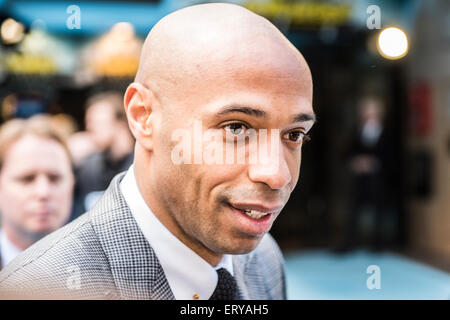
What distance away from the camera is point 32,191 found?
3.26 ft

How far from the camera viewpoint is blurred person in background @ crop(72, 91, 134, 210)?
101 cm

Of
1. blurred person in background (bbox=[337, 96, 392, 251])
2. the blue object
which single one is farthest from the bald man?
blurred person in background (bbox=[337, 96, 392, 251])

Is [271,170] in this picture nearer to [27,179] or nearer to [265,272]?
[265,272]

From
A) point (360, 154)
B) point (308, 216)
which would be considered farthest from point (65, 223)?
point (360, 154)

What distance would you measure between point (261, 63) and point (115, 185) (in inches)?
14.6

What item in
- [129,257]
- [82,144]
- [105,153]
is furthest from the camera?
[82,144]

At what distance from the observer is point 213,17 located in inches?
30.5

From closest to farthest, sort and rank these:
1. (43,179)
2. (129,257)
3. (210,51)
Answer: (210,51), (129,257), (43,179)

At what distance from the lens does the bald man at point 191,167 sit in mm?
750

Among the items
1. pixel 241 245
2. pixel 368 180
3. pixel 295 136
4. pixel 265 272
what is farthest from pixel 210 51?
pixel 368 180

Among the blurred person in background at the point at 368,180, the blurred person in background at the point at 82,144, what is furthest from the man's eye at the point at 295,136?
the blurred person in background at the point at 368,180

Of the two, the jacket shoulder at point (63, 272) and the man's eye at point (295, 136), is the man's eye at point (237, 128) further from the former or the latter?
the jacket shoulder at point (63, 272)

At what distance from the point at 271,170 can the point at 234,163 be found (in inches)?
2.4
